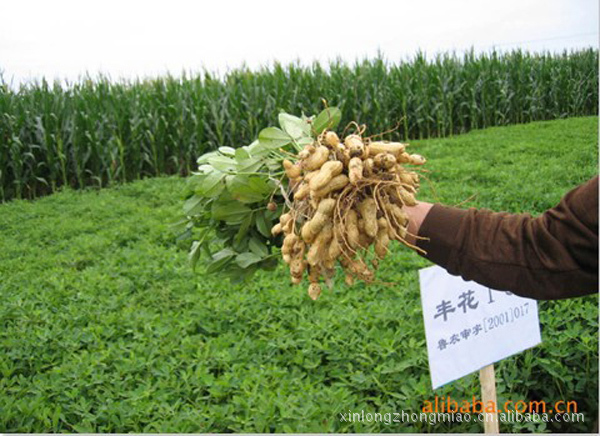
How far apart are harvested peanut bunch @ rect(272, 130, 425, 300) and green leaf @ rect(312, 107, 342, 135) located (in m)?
0.20

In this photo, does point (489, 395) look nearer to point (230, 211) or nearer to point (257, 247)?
point (257, 247)

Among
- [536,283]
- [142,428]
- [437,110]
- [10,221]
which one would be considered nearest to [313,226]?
[536,283]

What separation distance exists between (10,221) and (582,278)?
5572mm

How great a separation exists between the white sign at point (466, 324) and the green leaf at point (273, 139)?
79cm

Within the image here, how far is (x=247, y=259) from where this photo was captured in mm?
1759

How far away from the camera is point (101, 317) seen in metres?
3.36

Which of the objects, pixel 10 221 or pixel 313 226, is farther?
pixel 10 221

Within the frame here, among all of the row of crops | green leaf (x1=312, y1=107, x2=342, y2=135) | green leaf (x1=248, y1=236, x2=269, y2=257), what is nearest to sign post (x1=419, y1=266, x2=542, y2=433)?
green leaf (x1=248, y1=236, x2=269, y2=257)

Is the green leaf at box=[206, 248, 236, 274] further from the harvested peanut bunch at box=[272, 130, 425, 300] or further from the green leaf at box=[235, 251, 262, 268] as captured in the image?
the harvested peanut bunch at box=[272, 130, 425, 300]

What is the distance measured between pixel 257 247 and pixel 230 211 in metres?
0.14

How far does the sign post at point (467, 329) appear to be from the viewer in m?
2.14

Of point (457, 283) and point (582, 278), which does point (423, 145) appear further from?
point (582, 278)

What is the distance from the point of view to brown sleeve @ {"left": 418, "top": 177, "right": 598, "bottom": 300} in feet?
4.19

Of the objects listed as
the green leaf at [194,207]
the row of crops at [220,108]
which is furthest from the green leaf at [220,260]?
the row of crops at [220,108]
